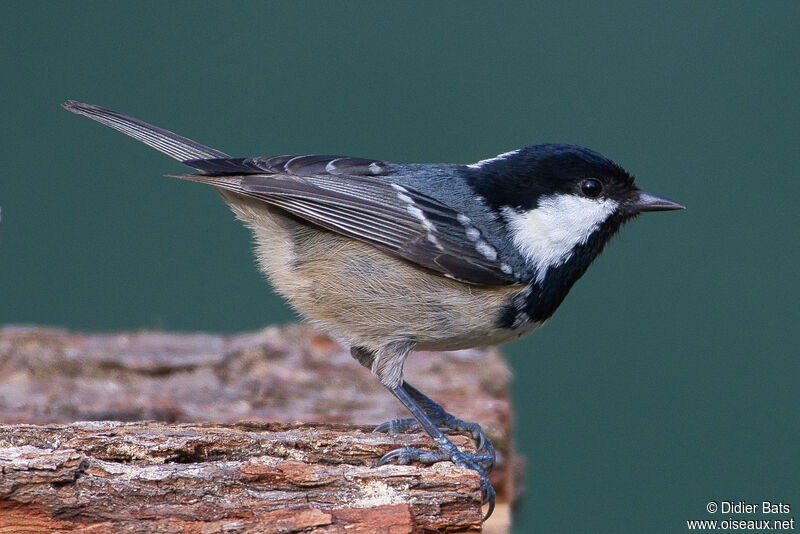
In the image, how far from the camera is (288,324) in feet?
15.1

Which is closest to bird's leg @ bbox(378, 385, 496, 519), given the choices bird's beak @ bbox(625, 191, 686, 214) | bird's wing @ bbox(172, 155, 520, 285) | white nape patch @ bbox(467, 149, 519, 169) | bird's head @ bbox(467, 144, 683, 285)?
bird's wing @ bbox(172, 155, 520, 285)

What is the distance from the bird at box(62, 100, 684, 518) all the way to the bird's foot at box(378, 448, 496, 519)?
0.02 metres

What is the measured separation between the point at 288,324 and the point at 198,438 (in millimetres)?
2053

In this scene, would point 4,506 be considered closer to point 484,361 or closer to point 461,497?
point 461,497

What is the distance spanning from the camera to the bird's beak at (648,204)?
3.24 metres

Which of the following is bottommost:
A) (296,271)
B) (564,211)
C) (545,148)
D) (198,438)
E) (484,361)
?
(484,361)

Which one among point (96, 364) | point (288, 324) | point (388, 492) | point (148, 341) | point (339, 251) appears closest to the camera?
point (388, 492)

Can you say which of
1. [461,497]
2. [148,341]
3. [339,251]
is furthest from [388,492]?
[148,341]

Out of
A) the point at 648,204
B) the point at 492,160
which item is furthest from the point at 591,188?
the point at 492,160

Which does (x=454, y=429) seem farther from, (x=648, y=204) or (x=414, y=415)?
(x=648, y=204)

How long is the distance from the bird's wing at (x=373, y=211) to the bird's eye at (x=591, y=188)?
0.43 metres

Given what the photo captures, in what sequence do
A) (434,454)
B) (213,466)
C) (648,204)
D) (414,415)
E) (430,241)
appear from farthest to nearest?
(648,204) → (430,241) → (414,415) → (434,454) → (213,466)

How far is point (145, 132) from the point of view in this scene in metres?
3.36

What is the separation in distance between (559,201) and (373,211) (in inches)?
27.7
